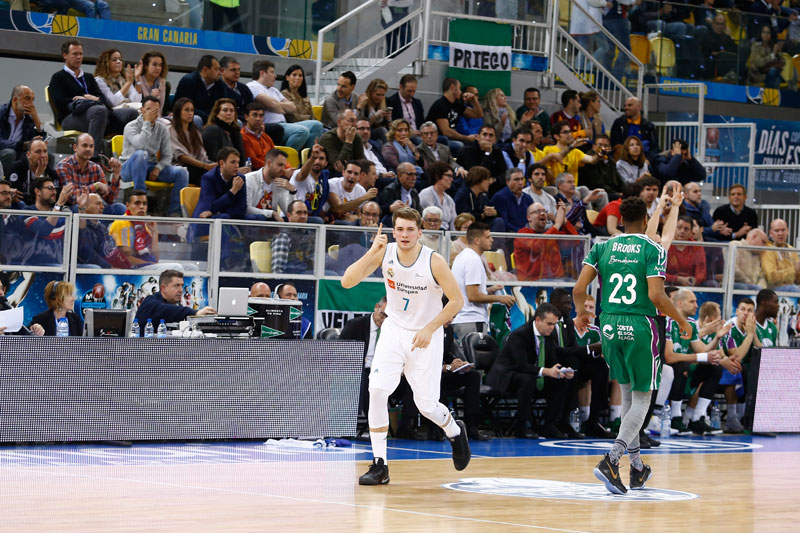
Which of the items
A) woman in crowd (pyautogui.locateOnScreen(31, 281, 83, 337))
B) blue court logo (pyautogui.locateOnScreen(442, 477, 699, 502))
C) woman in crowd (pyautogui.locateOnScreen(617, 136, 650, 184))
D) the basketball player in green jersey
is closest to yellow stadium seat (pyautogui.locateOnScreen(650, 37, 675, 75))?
woman in crowd (pyautogui.locateOnScreen(617, 136, 650, 184))

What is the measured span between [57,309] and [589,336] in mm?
6248

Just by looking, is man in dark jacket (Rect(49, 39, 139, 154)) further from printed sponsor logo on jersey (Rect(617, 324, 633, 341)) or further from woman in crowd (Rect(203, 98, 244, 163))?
printed sponsor logo on jersey (Rect(617, 324, 633, 341))

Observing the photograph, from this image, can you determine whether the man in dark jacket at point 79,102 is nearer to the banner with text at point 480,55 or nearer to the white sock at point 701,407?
the banner with text at point 480,55

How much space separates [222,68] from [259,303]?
18.9ft

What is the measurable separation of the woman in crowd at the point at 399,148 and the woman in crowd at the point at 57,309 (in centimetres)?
615

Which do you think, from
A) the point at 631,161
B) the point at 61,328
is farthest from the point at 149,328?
the point at 631,161

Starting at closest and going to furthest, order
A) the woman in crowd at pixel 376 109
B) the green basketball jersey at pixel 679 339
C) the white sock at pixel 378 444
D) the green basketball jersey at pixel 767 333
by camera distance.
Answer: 1. the white sock at pixel 378 444
2. the green basketball jersey at pixel 679 339
3. the green basketball jersey at pixel 767 333
4. the woman in crowd at pixel 376 109

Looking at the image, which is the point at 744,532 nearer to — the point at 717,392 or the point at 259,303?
the point at 259,303

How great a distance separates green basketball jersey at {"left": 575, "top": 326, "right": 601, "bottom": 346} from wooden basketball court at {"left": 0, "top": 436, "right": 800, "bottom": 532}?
2.25 metres

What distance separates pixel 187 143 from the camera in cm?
1566

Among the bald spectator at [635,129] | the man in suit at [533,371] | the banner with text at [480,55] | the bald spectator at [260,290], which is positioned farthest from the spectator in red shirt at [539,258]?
the banner with text at [480,55]

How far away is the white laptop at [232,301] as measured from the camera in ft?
39.1

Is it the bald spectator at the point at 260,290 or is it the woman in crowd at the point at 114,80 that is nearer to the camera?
the bald spectator at the point at 260,290

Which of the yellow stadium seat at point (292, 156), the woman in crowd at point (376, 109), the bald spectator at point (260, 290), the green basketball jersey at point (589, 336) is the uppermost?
the woman in crowd at point (376, 109)
